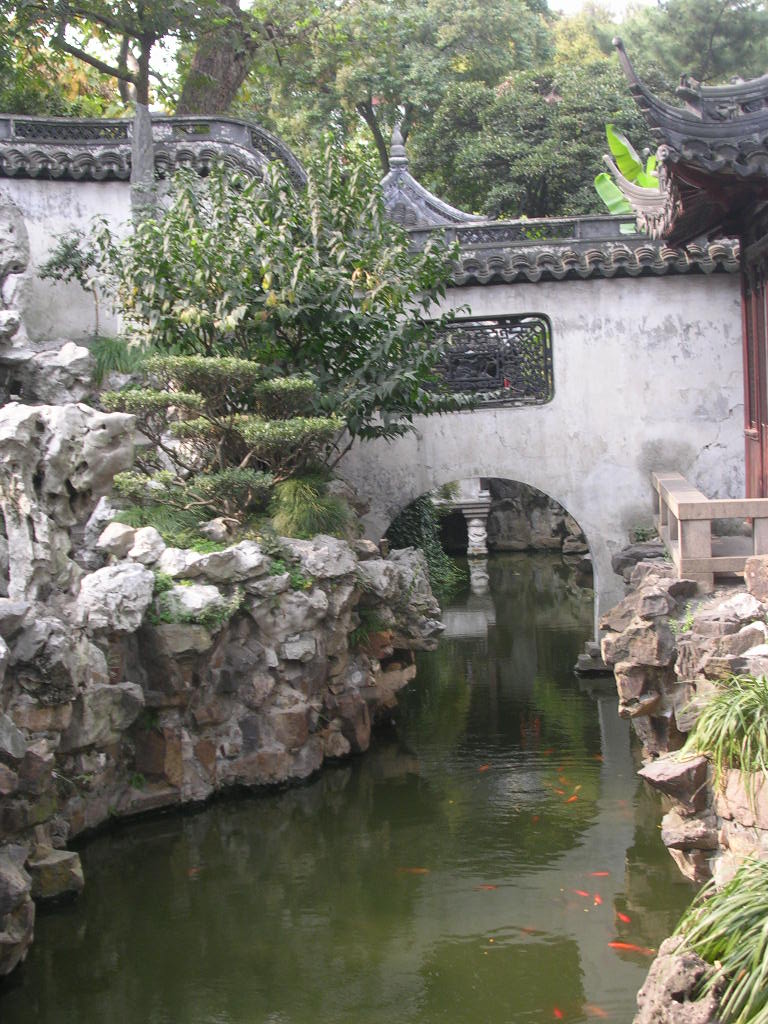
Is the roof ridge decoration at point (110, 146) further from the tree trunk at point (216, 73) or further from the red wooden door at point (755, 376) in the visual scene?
the red wooden door at point (755, 376)

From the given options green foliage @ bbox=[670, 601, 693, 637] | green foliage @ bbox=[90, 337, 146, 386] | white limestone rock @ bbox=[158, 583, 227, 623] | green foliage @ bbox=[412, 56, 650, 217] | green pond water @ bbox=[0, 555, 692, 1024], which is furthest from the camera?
green foliage @ bbox=[412, 56, 650, 217]

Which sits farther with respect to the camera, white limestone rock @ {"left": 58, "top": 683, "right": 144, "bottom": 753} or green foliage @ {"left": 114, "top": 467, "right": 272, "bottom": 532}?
green foliage @ {"left": 114, "top": 467, "right": 272, "bottom": 532}

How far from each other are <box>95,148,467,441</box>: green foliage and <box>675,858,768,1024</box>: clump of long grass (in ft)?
19.8

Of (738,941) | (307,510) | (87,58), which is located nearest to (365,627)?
(307,510)

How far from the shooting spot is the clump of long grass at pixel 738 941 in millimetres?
4258

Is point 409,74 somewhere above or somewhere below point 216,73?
above

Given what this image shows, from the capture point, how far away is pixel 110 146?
1316cm

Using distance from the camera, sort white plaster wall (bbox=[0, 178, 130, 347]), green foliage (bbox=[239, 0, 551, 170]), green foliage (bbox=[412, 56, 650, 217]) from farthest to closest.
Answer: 1. green foliage (bbox=[239, 0, 551, 170])
2. green foliage (bbox=[412, 56, 650, 217])
3. white plaster wall (bbox=[0, 178, 130, 347])

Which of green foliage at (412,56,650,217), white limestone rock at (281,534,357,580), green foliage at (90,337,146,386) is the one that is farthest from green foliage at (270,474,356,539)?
green foliage at (412,56,650,217)

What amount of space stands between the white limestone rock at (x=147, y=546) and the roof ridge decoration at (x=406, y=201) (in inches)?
330

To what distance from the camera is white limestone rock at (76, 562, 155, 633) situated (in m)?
8.09

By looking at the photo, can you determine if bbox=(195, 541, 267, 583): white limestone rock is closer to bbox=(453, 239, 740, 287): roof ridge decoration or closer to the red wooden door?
bbox=(453, 239, 740, 287): roof ridge decoration

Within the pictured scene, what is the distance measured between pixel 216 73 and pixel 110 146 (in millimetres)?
3867

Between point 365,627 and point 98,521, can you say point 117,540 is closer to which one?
point 98,521
